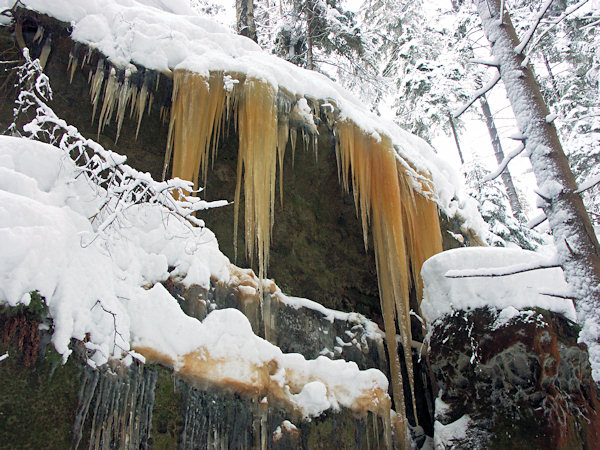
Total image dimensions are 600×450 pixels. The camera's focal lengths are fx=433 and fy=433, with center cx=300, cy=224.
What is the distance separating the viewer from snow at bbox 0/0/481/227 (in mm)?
3873

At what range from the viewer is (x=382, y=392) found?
435 cm

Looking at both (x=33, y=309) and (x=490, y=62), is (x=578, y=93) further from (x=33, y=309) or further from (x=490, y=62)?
(x=33, y=309)

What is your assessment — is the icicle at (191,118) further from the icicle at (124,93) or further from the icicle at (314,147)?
the icicle at (124,93)

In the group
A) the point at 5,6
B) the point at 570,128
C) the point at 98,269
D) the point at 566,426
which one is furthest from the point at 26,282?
the point at 570,128

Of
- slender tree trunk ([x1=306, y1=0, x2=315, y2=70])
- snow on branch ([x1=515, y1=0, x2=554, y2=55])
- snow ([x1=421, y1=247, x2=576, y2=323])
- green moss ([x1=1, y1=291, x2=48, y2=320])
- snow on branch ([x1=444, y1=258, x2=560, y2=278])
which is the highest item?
slender tree trunk ([x1=306, y1=0, x2=315, y2=70])

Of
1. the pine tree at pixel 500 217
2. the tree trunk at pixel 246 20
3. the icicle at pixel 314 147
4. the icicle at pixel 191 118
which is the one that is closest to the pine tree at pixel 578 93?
the pine tree at pixel 500 217

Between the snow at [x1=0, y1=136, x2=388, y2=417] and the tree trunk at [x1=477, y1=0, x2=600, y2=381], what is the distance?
2196 millimetres

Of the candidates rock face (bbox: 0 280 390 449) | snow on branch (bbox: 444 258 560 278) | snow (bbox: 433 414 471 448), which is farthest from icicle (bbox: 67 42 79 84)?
snow (bbox: 433 414 471 448)

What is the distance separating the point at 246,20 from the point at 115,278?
6842 mm

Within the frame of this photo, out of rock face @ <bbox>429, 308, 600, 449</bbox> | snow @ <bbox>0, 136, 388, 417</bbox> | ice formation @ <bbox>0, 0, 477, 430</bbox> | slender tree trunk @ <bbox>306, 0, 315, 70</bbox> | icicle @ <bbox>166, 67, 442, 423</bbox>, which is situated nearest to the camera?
snow @ <bbox>0, 136, 388, 417</bbox>

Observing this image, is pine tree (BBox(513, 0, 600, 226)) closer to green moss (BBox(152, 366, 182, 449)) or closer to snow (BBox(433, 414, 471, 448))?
snow (BBox(433, 414, 471, 448))

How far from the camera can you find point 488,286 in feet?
13.8

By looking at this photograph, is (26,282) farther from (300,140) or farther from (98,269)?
(300,140)

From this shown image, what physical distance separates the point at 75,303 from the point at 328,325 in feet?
9.49
